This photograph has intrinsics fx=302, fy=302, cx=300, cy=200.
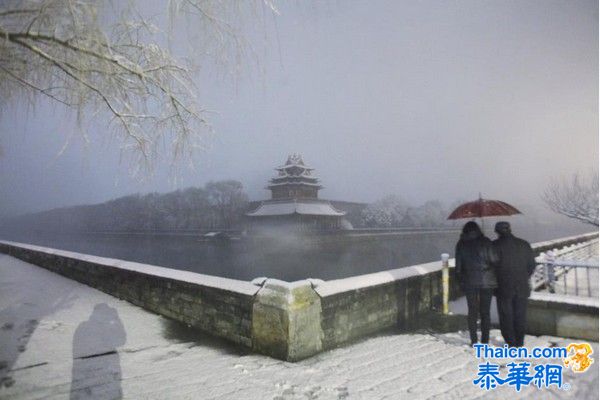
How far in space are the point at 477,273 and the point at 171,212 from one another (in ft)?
203

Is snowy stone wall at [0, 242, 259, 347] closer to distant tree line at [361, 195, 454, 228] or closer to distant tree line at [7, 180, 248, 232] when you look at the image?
distant tree line at [7, 180, 248, 232]

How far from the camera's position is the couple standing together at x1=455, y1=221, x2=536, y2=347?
3.66 m

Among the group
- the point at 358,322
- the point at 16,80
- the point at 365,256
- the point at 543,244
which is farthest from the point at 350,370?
the point at 365,256

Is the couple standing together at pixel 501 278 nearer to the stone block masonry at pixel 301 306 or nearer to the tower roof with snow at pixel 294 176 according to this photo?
the stone block masonry at pixel 301 306

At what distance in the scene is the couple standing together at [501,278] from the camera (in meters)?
3.66

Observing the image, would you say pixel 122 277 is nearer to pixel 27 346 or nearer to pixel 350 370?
pixel 27 346

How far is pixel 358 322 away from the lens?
447cm

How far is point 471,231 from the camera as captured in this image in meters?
3.99

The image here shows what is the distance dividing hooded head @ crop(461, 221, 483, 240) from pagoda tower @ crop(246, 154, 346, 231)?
34720 mm

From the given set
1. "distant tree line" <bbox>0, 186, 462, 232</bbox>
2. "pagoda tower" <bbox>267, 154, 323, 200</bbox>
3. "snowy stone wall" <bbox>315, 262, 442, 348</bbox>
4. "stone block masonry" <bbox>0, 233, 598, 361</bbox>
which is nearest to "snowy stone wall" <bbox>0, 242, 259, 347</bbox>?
"stone block masonry" <bbox>0, 233, 598, 361</bbox>

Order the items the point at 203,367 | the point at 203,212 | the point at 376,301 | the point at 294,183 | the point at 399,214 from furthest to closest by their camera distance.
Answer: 1. the point at 399,214
2. the point at 203,212
3. the point at 294,183
4. the point at 376,301
5. the point at 203,367

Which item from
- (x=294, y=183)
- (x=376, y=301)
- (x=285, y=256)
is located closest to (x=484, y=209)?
(x=376, y=301)

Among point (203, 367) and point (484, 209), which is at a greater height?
point (484, 209)

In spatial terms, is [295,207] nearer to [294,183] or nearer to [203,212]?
[294,183]
